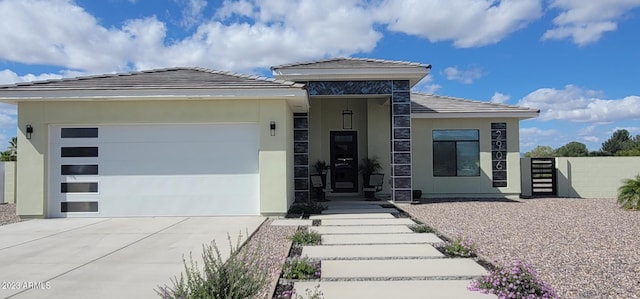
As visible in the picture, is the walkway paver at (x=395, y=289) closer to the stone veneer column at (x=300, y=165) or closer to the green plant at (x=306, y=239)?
the green plant at (x=306, y=239)

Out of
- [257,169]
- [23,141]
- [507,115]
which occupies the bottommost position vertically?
[257,169]

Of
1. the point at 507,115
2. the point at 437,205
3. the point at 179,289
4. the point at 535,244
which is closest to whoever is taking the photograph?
the point at 179,289

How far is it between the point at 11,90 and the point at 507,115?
14.8 meters

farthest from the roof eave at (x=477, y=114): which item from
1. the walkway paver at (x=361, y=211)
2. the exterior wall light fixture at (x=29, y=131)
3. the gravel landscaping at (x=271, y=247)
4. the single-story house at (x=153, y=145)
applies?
the exterior wall light fixture at (x=29, y=131)

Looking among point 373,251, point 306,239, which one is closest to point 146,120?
point 306,239

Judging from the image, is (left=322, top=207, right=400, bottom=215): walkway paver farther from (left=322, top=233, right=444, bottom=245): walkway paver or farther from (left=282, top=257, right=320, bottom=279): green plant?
(left=282, top=257, right=320, bottom=279): green plant

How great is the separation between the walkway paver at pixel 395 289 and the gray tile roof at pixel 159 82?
6255 millimetres

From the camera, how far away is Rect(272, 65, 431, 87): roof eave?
41.8 ft

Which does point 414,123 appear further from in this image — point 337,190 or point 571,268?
point 571,268

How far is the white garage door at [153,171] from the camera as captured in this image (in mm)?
10617

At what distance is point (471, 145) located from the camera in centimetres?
1559

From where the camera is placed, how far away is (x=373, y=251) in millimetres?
6562

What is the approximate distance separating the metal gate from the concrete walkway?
402 inches

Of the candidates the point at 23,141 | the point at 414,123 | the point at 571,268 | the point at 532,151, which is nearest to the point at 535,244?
the point at 571,268
